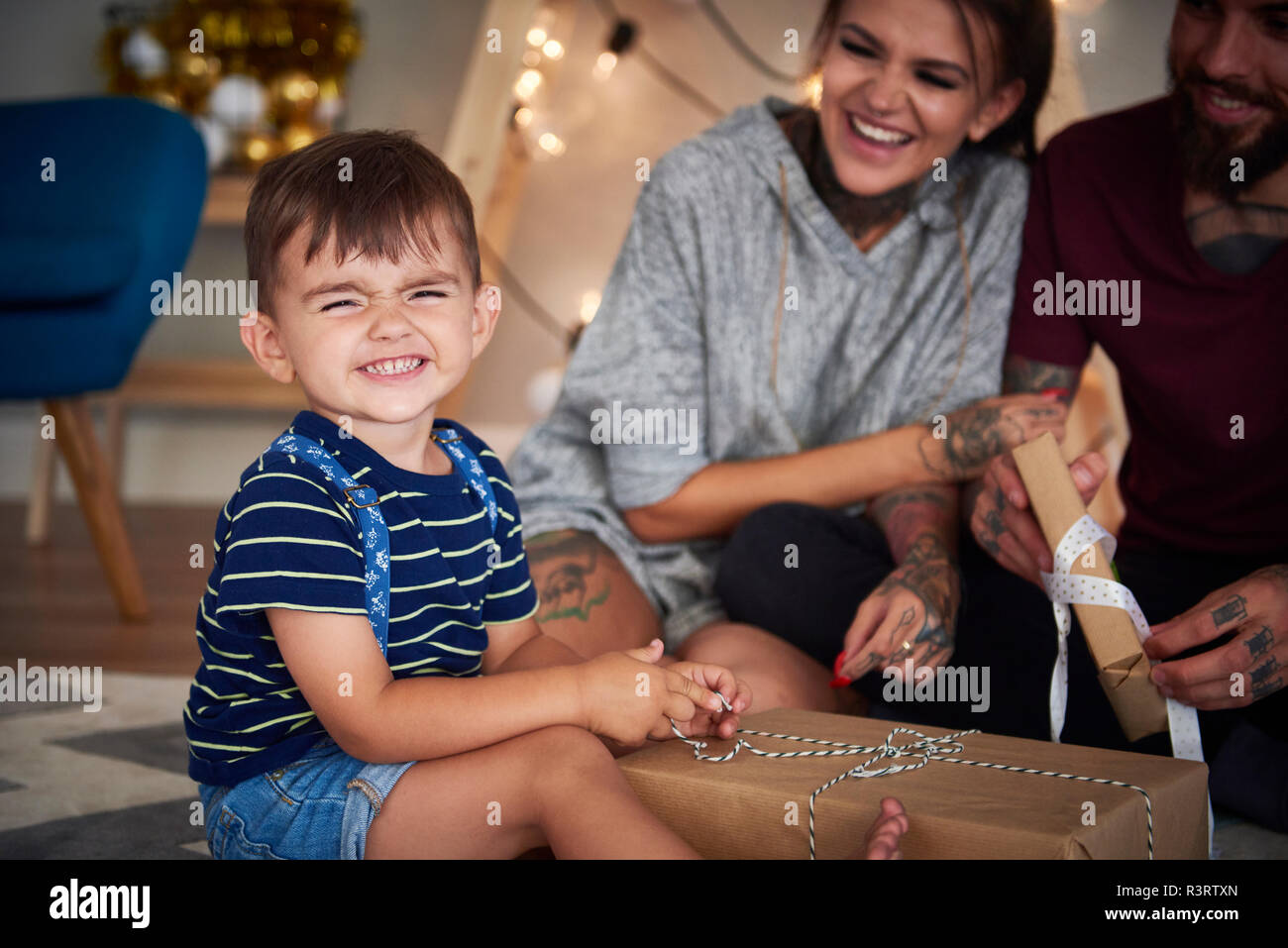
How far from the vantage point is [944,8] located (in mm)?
1198

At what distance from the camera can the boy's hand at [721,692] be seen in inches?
33.3

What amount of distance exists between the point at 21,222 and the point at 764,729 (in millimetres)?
1557

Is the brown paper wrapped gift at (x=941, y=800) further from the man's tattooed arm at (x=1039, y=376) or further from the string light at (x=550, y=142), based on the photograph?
the string light at (x=550, y=142)

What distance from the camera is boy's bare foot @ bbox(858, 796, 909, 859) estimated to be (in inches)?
26.0

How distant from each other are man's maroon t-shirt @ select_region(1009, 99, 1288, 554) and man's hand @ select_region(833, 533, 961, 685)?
0.99ft

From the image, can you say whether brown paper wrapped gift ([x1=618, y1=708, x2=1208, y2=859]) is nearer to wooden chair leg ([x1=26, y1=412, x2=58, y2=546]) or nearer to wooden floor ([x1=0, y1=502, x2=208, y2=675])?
wooden floor ([x1=0, y1=502, x2=208, y2=675])

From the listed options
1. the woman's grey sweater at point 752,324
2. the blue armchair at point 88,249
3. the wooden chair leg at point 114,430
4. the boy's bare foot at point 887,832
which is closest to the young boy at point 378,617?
the boy's bare foot at point 887,832

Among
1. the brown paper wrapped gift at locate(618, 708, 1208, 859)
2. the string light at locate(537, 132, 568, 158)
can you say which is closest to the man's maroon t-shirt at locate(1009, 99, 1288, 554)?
the brown paper wrapped gift at locate(618, 708, 1208, 859)

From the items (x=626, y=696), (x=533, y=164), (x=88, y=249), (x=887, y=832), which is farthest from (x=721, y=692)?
(x=533, y=164)

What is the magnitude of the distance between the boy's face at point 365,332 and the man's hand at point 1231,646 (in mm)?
575

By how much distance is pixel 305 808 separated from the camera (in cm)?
79

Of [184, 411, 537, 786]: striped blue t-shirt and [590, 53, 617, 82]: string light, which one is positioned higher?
[590, 53, 617, 82]: string light

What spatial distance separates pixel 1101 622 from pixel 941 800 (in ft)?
0.88
